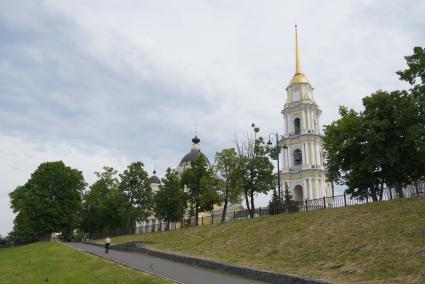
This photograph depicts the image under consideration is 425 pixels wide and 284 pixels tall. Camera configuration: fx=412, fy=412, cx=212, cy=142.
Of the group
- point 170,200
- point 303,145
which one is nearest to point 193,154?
point 303,145

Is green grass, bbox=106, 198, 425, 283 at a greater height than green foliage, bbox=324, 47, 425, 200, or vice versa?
green foliage, bbox=324, 47, 425, 200

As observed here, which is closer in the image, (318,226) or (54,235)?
(318,226)

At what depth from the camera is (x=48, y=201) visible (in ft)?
187

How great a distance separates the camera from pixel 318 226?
22125mm

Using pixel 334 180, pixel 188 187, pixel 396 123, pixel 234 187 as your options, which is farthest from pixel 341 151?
pixel 188 187

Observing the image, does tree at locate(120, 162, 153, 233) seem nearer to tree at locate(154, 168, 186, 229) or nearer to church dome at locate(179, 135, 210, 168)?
tree at locate(154, 168, 186, 229)

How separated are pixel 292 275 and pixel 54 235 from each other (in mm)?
54330

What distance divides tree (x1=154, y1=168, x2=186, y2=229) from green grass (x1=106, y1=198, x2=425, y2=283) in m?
23.8

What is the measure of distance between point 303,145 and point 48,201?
37.7 metres

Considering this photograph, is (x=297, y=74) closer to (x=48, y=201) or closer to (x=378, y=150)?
(x=378, y=150)

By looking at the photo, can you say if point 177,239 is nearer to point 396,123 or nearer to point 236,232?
point 236,232

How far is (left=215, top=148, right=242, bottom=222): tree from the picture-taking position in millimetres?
44062

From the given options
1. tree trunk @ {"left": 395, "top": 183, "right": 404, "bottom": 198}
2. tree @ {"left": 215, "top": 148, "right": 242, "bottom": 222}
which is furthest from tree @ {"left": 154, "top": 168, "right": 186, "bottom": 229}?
tree trunk @ {"left": 395, "top": 183, "right": 404, "bottom": 198}

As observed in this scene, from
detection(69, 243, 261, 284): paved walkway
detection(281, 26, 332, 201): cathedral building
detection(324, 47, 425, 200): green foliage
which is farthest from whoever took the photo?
detection(281, 26, 332, 201): cathedral building
